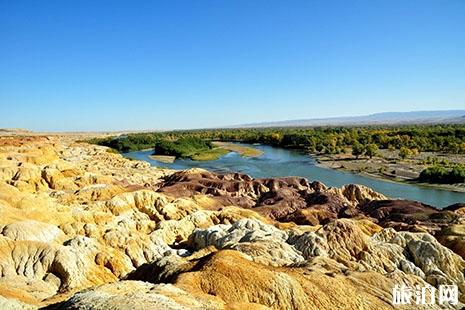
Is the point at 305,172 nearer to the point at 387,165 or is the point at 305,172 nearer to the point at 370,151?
the point at 387,165

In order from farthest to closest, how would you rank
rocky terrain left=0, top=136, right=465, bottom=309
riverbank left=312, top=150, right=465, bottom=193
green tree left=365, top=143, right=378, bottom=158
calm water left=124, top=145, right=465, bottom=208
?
green tree left=365, top=143, right=378, bottom=158
riverbank left=312, top=150, right=465, bottom=193
calm water left=124, top=145, right=465, bottom=208
rocky terrain left=0, top=136, right=465, bottom=309

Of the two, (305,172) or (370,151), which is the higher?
(370,151)

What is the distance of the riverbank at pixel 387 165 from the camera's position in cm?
7944

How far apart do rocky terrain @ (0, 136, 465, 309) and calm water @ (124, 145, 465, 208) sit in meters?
25.8

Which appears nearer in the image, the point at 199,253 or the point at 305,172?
the point at 199,253

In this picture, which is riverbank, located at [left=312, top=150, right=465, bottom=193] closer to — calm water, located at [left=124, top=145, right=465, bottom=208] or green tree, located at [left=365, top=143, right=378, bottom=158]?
green tree, located at [left=365, top=143, right=378, bottom=158]

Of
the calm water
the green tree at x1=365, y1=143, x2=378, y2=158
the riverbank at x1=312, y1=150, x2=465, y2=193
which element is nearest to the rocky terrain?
the calm water

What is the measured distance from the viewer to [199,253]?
22594mm

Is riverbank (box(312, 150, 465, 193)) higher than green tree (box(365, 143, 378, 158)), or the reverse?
green tree (box(365, 143, 378, 158))

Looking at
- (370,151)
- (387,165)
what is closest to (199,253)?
(387,165)

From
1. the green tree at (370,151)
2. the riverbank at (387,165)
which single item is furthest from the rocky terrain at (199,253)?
the green tree at (370,151)

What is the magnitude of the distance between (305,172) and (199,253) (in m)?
71.8

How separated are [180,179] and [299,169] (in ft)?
136

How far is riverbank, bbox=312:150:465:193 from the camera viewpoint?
3127 inches
